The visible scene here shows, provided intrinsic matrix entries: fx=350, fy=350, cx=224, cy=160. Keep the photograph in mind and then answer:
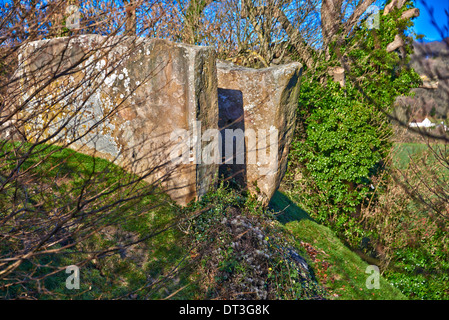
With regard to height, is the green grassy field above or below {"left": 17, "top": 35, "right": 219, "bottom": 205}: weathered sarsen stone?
below

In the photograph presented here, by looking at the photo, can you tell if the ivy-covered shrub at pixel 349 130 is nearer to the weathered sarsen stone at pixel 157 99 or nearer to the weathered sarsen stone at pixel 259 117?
the weathered sarsen stone at pixel 259 117

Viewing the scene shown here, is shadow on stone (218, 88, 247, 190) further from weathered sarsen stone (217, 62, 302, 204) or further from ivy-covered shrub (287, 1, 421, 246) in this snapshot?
ivy-covered shrub (287, 1, 421, 246)

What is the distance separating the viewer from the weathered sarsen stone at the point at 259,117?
21.2 feet

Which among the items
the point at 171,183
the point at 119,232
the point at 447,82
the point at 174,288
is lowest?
the point at 174,288

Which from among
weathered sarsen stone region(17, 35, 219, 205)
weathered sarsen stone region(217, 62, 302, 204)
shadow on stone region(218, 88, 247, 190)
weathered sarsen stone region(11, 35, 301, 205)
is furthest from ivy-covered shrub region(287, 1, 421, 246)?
weathered sarsen stone region(17, 35, 219, 205)

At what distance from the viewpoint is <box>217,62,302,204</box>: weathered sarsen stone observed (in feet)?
21.2

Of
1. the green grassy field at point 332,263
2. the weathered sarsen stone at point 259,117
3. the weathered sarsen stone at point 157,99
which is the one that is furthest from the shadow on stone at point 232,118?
the green grassy field at point 332,263

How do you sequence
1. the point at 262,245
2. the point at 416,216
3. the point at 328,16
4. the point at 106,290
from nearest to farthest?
the point at 106,290 < the point at 262,245 < the point at 416,216 < the point at 328,16

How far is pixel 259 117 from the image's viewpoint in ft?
21.6

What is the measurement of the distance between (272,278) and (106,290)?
2.24 meters

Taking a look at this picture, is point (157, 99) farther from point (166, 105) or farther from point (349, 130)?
point (349, 130)

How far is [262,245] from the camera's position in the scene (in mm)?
5266
